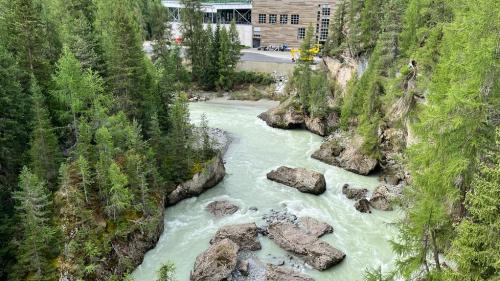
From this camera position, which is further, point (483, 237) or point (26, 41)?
point (26, 41)

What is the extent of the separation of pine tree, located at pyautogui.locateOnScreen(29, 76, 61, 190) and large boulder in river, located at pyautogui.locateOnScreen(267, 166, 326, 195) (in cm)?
1984

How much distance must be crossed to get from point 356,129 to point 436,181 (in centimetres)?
2771

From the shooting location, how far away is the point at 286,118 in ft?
178

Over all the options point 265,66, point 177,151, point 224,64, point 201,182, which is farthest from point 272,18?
point 201,182

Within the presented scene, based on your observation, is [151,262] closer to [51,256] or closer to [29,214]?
[51,256]

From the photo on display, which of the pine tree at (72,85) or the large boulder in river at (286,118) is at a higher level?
the pine tree at (72,85)

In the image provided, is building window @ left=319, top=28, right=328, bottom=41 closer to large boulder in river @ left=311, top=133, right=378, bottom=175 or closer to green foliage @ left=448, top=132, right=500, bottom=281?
large boulder in river @ left=311, top=133, right=378, bottom=175

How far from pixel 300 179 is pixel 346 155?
7756 millimetres

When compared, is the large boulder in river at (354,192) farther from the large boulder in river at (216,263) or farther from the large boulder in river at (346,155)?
the large boulder in river at (216,263)

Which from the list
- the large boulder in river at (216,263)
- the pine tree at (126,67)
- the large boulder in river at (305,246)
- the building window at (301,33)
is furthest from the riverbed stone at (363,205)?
the building window at (301,33)

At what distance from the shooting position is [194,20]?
68188 mm

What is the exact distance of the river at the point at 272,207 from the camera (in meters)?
27.9

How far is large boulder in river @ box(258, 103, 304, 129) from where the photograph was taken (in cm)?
5397

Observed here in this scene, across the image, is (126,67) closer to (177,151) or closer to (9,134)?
(177,151)
